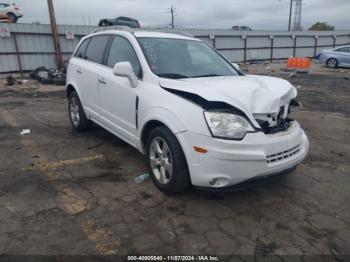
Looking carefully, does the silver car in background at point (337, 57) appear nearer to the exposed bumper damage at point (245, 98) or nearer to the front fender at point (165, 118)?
the exposed bumper damage at point (245, 98)

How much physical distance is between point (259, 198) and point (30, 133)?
4.48m

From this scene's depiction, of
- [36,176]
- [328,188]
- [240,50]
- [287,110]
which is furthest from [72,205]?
[240,50]

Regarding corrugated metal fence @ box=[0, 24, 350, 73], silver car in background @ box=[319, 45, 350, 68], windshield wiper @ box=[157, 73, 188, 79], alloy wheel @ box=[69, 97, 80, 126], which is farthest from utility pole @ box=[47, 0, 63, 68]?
silver car in background @ box=[319, 45, 350, 68]

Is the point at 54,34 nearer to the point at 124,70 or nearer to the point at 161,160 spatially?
the point at 124,70

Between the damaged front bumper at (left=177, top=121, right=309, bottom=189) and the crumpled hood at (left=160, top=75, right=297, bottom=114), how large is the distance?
0.29m

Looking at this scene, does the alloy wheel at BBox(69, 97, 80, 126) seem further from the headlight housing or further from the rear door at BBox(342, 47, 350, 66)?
the rear door at BBox(342, 47, 350, 66)

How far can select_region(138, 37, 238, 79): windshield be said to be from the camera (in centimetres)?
A: 371

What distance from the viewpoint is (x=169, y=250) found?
102 inches

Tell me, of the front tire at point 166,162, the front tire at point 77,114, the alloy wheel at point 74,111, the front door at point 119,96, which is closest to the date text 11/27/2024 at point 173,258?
the front tire at point 166,162

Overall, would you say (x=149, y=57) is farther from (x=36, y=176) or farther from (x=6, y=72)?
(x=6, y=72)

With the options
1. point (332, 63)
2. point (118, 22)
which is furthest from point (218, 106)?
point (332, 63)

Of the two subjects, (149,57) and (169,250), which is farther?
(149,57)

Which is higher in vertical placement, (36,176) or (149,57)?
(149,57)

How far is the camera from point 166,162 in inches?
131
